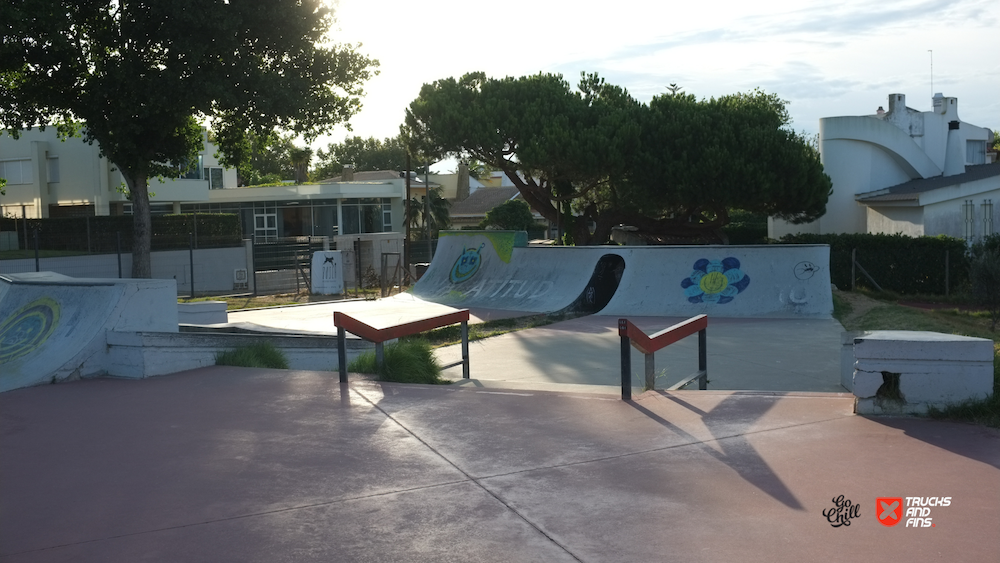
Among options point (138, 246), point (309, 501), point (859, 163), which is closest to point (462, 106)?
point (138, 246)

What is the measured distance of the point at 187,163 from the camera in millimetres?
28641

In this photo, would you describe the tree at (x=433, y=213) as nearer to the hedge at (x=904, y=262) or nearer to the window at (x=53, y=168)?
the window at (x=53, y=168)

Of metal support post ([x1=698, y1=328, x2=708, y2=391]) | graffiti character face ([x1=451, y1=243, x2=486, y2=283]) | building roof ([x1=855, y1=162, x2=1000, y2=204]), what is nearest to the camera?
metal support post ([x1=698, y1=328, x2=708, y2=391])

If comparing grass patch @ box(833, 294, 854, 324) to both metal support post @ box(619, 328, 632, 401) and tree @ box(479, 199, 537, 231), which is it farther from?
tree @ box(479, 199, 537, 231)

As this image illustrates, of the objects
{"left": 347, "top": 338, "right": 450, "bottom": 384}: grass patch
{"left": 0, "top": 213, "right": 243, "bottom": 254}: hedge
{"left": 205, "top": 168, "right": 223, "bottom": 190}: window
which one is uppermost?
{"left": 205, "top": 168, "right": 223, "bottom": 190}: window

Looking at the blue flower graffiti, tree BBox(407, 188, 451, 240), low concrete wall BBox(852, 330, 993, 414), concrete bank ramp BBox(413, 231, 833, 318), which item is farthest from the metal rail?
tree BBox(407, 188, 451, 240)

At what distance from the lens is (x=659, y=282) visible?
62.1 ft

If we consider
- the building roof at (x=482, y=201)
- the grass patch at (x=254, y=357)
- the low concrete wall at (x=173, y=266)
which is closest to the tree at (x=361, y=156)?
the building roof at (x=482, y=201)

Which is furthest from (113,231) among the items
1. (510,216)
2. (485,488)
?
(485,488)

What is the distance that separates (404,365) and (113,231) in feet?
92.0

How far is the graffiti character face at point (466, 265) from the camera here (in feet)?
78.6

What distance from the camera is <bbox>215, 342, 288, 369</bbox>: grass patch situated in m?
9.23

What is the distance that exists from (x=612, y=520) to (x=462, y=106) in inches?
1097

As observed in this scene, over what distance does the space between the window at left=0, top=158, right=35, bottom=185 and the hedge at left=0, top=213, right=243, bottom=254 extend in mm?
9857
